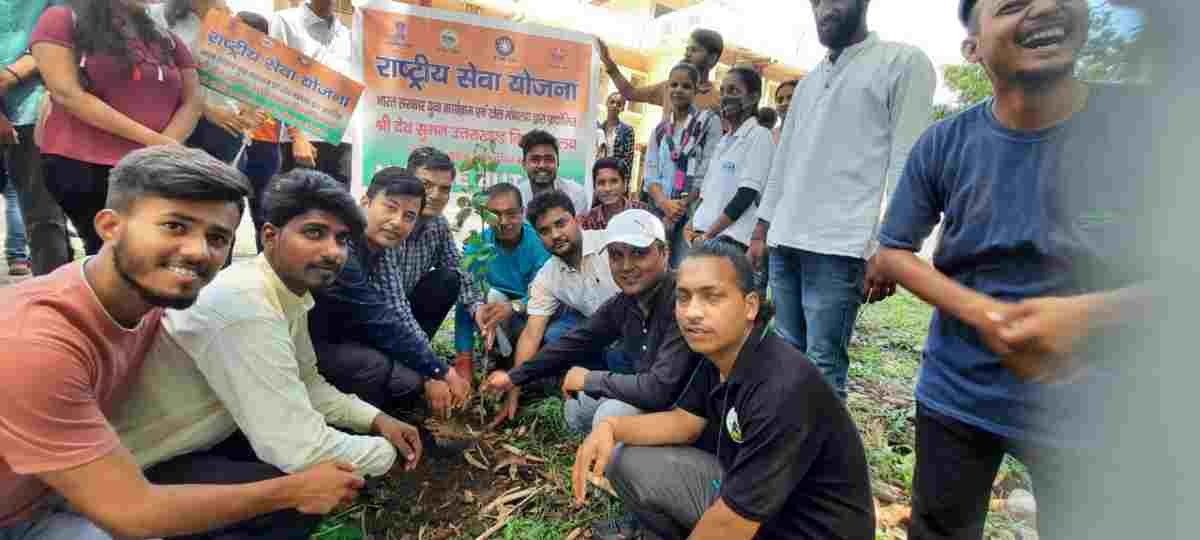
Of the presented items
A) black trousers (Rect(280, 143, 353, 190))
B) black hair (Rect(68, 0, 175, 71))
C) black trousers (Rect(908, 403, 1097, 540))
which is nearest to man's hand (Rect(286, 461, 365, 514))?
black trousers (Rect(908, 403, 1097, 540))

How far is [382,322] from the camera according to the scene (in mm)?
2994

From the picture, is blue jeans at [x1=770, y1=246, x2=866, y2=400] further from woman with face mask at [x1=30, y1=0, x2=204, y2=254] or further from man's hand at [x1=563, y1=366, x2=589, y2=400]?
woman with face mask at [x1=30, y1=0, x2=204, y2=254]

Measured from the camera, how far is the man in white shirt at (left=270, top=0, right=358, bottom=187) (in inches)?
163

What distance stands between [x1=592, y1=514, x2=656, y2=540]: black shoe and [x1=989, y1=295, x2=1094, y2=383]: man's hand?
1745 mm

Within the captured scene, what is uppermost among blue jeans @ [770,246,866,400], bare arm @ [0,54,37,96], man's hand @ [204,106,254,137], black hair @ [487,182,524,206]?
bare arm @ [0,54,37,96]

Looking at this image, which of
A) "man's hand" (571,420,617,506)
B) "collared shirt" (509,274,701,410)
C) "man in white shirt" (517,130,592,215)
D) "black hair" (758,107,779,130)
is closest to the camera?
"man's hand" (571,420,617,506)

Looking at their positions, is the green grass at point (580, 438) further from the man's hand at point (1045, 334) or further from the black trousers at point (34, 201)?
the black trousers at point (34, 201)

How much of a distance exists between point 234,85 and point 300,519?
2767mm

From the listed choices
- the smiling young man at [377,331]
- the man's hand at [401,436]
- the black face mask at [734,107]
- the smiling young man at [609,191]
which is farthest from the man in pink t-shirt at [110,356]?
the black face mask at [734,107]

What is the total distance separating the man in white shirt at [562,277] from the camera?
11.8 ft

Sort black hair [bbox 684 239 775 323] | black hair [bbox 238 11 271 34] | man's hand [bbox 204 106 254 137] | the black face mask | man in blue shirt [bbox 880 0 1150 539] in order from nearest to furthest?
1. man in blue shirt [bbox 880 0 1150 539]
2. black hair [bbox 684 239 775 323]
3. man's hand [bbox 204 106 254 137]
4. black hair [bbox 238 11 271 34]
5. the black face mask

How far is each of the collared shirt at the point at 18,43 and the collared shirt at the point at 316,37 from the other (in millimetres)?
1218

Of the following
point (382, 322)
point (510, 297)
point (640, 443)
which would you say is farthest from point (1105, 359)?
point (510, 297)

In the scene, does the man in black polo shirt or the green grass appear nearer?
the man in black polo shirt
